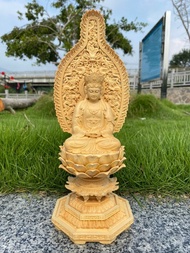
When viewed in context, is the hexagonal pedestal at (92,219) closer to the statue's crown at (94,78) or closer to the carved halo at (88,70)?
the carved halo at (88,70)

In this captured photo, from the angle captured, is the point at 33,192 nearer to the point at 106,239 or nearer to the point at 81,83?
the point at 106,239

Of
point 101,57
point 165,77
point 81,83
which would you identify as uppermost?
point 165,77

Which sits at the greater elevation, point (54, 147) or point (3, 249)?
point (54, 147)

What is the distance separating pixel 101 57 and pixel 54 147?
0.78 metres

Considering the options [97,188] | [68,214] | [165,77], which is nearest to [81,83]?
[97,188]

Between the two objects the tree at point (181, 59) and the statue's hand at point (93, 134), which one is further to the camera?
the tree at point (181, 59)

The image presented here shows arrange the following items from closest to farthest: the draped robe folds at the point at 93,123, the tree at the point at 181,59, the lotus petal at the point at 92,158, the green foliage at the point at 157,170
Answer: the lotus petal at the point at 92,158 < the draped robe folds at the point at 93,123 < the green foliage at the point at 157,170 < the tree at the point at 181,59

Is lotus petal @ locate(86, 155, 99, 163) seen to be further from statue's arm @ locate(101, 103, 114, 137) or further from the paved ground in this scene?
the paved ground

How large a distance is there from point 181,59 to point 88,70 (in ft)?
70.9

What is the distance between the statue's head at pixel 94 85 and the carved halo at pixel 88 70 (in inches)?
3.2

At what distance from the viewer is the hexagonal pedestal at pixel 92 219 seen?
0.86m

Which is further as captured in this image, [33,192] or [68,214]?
[33,192]

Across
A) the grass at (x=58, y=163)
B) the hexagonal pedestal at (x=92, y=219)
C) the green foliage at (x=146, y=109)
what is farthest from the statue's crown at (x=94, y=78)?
the green foliage at (x=146, y=109)

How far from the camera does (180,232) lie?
3.18 ft
